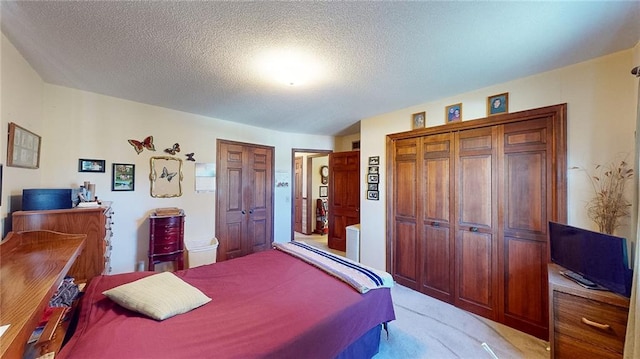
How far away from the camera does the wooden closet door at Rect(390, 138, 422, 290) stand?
10.5 feet

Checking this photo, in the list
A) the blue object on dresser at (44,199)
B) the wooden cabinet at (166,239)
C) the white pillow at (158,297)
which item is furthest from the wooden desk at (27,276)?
the wooden cabinet at (166,239)

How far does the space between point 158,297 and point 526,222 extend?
121 inches

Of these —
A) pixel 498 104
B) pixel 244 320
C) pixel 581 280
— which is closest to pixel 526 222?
pixel 581 280

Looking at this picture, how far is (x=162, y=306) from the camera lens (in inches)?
54.2


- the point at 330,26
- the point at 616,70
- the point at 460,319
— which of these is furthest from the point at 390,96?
the point at 460,319

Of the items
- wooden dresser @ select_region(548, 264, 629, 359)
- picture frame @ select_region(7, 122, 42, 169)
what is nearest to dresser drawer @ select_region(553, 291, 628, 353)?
wooden dresser @ select_region(548, 264, 629, 359)

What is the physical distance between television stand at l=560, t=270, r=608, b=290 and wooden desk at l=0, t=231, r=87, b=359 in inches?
110

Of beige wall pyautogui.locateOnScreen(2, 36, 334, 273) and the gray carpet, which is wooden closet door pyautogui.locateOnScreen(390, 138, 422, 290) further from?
beige wall pyautogui.locateOnScreen(2, 36, 334, 273)

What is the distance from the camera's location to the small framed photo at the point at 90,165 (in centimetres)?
280

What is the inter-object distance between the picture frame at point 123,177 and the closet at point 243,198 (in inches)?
44.4

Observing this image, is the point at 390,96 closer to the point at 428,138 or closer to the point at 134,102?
the point at 428,138

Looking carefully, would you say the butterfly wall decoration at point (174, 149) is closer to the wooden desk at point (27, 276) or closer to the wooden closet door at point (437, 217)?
the wooden desk at point (27, 276)

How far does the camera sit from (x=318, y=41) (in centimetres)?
177

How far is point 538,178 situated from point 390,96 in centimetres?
166
